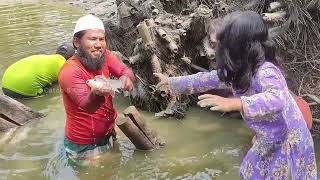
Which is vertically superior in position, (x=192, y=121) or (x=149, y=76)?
(x=149, y=76)

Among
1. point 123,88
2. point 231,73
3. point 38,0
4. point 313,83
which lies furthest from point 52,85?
point 38,0

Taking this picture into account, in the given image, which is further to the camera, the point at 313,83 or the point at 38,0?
the point at 38,0

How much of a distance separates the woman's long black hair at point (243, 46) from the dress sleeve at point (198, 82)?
31 cm

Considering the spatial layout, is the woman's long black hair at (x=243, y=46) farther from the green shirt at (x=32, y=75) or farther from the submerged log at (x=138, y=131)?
the green shirt at (x=32, y=75)

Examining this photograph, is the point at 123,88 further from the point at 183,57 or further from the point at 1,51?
the point at 1,51

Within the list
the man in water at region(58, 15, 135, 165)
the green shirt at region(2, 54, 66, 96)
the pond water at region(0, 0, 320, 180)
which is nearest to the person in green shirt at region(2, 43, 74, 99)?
the green shirt at region(2, 54, 66, 96)

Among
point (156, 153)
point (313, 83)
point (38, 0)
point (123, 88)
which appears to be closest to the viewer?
point (123, 88)

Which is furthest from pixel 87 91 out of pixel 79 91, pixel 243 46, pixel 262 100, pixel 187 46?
pixel 187 46

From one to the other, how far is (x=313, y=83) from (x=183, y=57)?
1.79 metres

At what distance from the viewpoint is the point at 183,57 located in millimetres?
6480

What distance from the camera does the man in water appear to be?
440 centimetres

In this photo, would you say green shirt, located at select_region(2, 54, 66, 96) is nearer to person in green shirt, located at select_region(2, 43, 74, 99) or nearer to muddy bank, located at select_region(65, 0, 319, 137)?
person in green shirt, located at select_region(2, 43, 74, 99)

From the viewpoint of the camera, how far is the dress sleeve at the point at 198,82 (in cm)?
322

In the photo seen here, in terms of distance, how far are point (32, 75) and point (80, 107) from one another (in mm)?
3209
